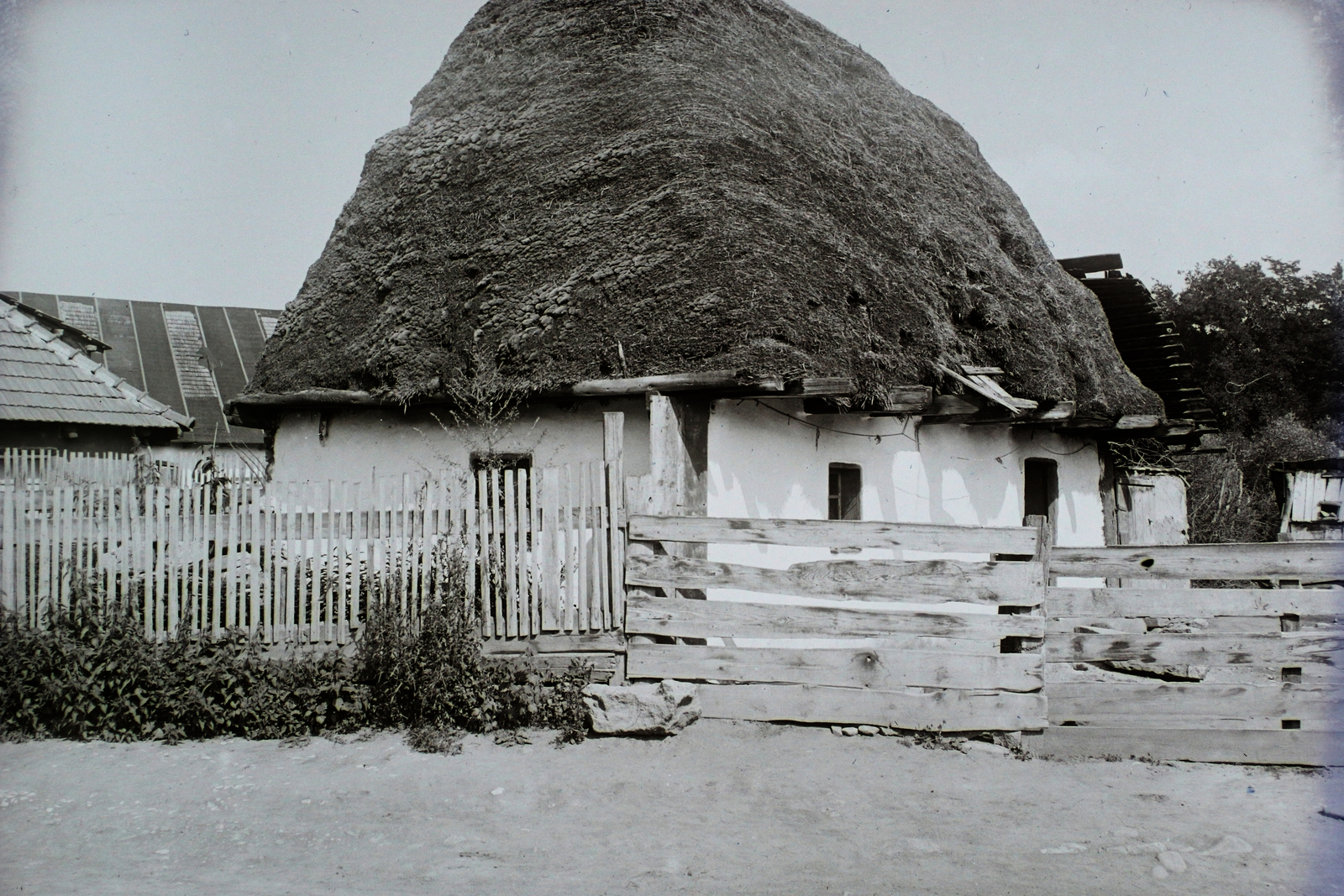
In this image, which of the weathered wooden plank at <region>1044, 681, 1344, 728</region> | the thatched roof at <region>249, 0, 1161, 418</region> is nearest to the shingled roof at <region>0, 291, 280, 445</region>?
the thatched roof at <region>249, 0, 1161, 418</region>

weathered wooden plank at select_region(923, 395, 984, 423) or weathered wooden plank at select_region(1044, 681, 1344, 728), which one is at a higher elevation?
weathered wooden plank at select_region(923, 395, 984, 423)

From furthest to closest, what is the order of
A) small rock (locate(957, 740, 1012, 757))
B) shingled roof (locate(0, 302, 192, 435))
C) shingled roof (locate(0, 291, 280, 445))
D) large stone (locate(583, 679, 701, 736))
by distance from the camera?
shingled roof (locate(0, 291, 280, 445)), shingled roof (locate(0, 302, 192, 435)), large stone (locate(583, 679, 701, 736)), small rock (locate(957, 740, 1012, 757))

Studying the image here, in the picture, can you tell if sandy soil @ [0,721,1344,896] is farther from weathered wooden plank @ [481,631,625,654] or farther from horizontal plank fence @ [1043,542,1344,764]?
weathered wooden plank @ [481,631,625,654]

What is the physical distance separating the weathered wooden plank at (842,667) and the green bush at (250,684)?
66 cm

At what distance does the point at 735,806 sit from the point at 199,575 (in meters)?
4.03

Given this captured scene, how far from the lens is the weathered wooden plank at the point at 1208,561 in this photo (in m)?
5.79

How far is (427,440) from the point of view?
29.8 feet

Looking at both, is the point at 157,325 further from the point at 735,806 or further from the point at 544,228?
the point at 735,806

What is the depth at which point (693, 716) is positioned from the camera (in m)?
6.04

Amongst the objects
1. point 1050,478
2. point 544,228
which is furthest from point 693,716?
point 1050,478

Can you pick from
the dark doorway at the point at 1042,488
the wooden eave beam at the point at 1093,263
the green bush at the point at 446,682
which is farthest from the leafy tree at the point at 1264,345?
the green bush at the point at 446,682

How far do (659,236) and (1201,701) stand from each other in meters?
5.46

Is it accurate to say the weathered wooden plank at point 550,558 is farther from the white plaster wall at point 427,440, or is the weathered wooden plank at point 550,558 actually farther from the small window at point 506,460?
the small window at point 506,460

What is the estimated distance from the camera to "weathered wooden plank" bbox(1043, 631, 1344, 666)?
5727 millimetres
